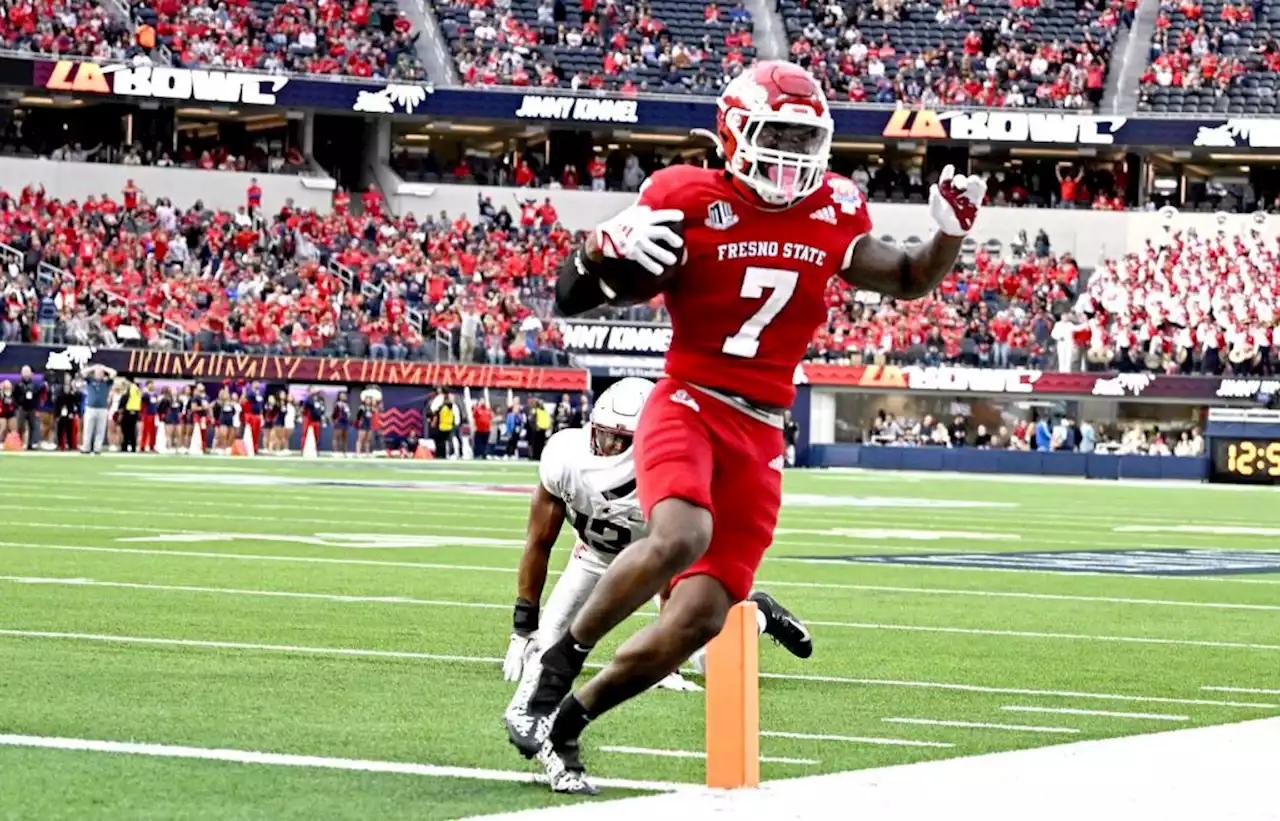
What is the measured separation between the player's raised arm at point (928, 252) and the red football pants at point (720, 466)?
0.62m

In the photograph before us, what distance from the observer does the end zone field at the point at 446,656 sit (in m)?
6.40

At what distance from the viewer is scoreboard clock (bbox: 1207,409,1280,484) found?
42.6m

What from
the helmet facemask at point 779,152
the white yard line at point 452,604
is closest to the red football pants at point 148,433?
the white yard line at point 452,604

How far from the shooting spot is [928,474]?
4484 centimetres

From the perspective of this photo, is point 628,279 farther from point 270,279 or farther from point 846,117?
point 846,117

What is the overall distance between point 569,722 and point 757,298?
4.39 feet

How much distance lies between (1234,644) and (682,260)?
5.81m

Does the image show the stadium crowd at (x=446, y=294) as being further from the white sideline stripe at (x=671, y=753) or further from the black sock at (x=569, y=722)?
the black sock at (x=569, y=722)

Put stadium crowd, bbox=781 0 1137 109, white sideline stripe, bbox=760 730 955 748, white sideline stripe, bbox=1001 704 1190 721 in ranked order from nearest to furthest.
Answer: white sideline stripe, bbox=760 730 955 748 → white sideline stripe, bbox=1001 704 1190 721 → stadium crowd, bbox=781 0 1137 109

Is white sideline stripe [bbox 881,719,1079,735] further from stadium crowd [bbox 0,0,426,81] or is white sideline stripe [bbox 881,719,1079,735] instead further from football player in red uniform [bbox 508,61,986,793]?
stadium crowd [bbox 0,0,426,81]

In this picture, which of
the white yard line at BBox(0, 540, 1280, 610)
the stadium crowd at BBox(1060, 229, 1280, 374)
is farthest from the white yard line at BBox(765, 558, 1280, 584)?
the stadium crowd at BBox(1060, 229, 1280, 374)

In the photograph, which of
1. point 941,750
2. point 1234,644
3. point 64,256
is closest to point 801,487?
point 64,256

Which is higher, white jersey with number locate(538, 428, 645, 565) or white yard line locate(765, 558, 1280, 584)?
white jersey with number locate(538, 428, 645, 565)

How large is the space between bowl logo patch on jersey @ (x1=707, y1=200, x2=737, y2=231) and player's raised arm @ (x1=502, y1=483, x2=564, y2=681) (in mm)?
2605
